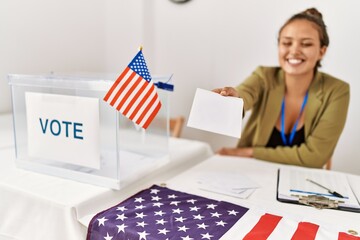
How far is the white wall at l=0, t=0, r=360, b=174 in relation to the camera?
5.34 ft

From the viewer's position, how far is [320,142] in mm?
1514

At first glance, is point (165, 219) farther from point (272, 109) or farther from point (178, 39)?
point (178, 39)

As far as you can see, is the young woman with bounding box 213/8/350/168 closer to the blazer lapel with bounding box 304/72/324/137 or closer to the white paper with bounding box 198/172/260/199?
the blazer lapel with bounding box 304/72/324/137

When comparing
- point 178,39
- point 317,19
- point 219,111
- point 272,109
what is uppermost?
point 317,19

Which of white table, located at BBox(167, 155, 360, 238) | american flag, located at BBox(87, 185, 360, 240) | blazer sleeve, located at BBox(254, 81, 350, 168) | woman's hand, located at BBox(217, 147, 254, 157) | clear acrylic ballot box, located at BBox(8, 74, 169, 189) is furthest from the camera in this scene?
woman's hand, located at BBox(217, 147, 254, 157)

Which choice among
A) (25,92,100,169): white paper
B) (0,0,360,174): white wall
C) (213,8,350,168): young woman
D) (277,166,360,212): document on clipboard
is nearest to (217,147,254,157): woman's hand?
(213,8,350,168): young woman

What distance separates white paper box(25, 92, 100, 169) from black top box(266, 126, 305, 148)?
913 mm

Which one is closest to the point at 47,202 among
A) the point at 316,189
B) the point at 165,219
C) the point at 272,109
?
the point at 165,219

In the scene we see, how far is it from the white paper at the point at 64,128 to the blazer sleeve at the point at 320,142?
82 centimetres

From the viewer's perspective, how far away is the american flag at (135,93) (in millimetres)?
994

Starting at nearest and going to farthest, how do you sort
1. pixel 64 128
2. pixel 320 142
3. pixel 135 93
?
1. pixel 135 93
2. pixel 64 128
3. pixel 320 142

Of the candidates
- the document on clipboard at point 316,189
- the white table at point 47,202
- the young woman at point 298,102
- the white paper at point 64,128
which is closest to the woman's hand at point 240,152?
the young woman at point 298,102

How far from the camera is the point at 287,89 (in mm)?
1632

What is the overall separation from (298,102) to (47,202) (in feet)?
3.85
